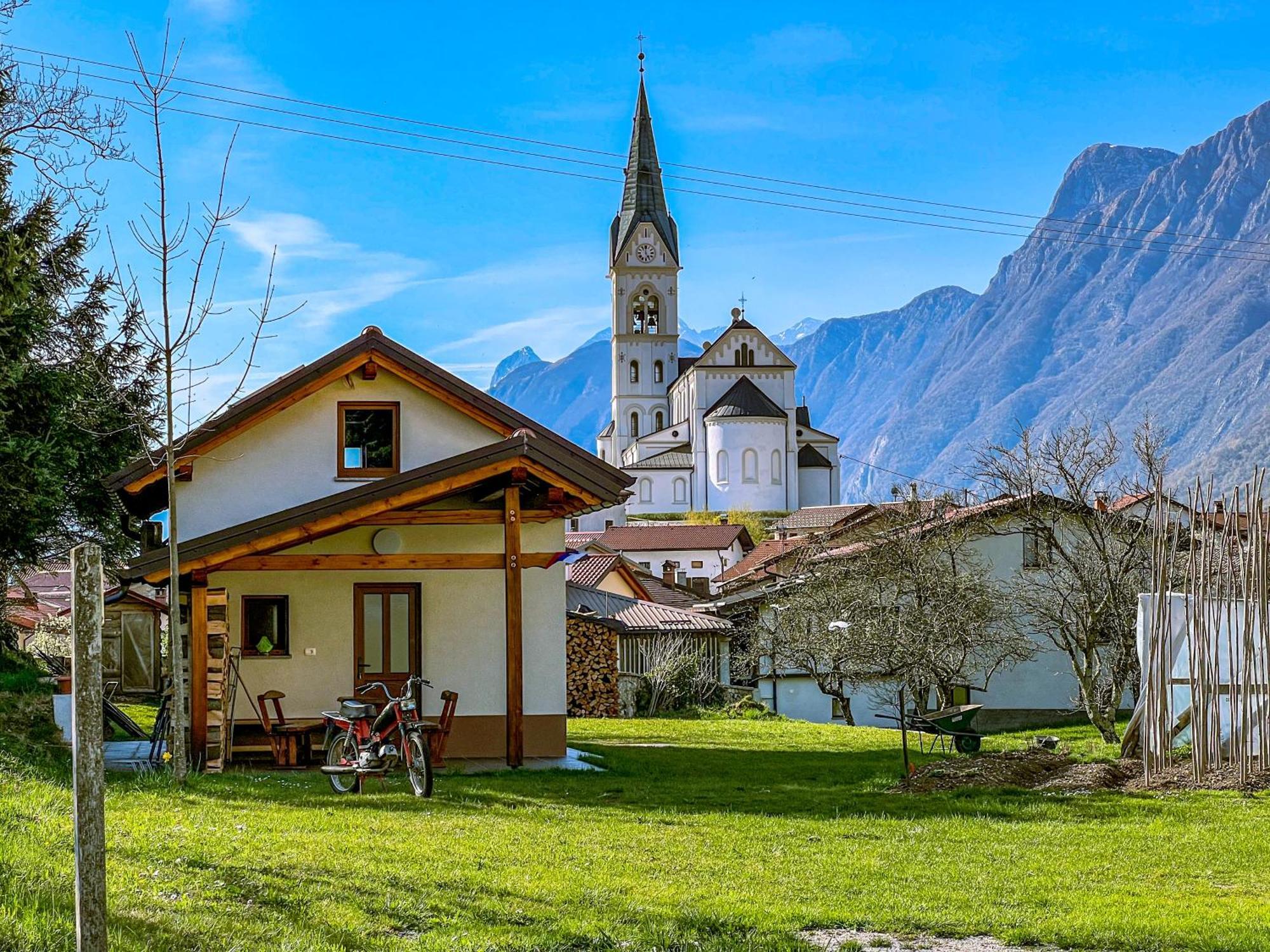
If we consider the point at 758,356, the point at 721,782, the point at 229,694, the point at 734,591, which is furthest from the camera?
the point at 758,356

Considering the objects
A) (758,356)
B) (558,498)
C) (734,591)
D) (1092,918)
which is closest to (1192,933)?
(1092,918)

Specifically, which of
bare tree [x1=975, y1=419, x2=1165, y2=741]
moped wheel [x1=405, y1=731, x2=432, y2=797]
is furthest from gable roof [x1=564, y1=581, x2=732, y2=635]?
moped wheel [x1=405, y1=731, x2=432, y2=797]

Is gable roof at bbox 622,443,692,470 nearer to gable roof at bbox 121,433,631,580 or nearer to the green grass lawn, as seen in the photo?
gable roof at bbox 121,433,631,580

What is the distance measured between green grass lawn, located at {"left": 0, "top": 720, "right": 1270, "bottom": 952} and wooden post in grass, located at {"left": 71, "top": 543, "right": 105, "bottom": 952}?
1.05m

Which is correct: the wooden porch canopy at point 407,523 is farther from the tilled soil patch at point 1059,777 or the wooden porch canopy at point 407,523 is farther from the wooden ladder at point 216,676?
the tilled soil patch at point 1059,777

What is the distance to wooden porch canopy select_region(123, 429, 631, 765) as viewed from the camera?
602 inches

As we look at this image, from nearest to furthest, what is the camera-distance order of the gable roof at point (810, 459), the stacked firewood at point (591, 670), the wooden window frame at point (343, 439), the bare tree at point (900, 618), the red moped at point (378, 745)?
the red moped at point (378, 745) → the wooden window frame at point (343, 439) → the bare tree at point (900, 618) → the stacked firewood at point (591, 670) → the gable roof at point (810, 459)

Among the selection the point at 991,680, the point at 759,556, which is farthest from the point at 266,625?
the point at 759,556

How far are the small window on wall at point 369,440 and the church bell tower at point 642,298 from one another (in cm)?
10189

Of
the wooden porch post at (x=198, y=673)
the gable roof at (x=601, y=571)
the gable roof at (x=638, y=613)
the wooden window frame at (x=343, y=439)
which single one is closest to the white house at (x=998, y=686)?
the gable roof at (x=638, y=613)

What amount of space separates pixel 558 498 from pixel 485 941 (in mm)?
10619

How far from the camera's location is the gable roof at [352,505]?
15281 mm

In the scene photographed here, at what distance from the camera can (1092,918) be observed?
7625 mm

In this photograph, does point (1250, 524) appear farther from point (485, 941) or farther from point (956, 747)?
point (485, 941)
